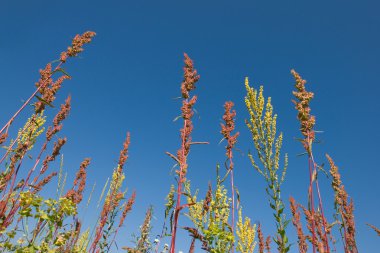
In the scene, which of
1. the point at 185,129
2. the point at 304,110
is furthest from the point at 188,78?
the point at 304,110

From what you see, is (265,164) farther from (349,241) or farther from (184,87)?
(349,241)

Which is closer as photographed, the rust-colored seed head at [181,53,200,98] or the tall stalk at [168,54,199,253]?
the tall stalk at [168,54,199,253]

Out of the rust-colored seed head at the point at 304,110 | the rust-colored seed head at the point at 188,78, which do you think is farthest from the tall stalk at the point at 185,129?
the rust-colored seed head at the point at 304,110

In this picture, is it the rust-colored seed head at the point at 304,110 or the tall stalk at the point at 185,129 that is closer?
the tall stalk at the point at 185,129

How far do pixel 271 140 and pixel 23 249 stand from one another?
2.67m

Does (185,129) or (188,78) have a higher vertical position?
(188,78)

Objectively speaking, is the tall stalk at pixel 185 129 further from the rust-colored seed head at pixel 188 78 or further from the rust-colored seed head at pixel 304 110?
the rust-colored seed head at pixel 304 110

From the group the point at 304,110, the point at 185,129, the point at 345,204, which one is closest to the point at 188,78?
the point at 185,129

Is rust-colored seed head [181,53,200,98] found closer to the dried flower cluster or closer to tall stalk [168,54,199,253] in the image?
tall stalk [168,54,199,253]

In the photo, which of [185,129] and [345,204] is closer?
[185,129]

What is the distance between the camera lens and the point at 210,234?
3.34 m

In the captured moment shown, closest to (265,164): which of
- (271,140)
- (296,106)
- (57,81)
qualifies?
(271,140)

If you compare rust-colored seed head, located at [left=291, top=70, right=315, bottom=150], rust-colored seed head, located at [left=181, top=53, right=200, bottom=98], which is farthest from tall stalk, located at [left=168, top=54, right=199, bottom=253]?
rust-colored seed head, located at [left=291, top=70, right=315, bottom=150]

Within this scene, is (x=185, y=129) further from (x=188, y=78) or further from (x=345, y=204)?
(x=345, y=204)
